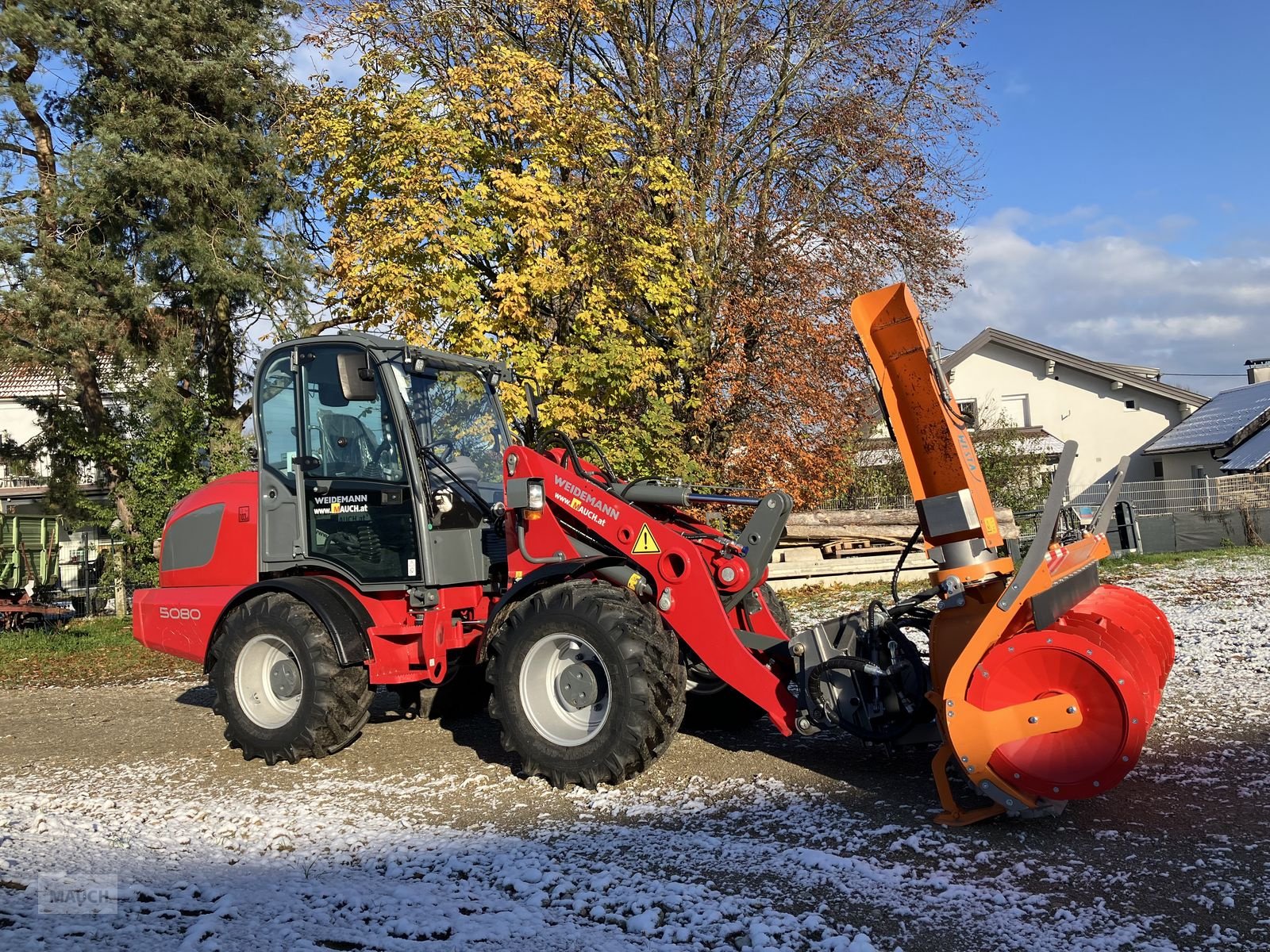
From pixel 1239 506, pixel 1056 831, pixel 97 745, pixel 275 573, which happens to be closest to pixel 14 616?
pixel 97 745

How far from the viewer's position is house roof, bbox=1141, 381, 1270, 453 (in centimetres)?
2648

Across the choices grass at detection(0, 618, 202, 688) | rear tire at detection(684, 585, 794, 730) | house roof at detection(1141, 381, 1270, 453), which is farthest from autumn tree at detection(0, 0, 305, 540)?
house roof at detection(1141, 381, 1270, 453)

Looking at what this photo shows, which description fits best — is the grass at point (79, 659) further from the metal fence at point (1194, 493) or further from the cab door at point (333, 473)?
the metal fence at point (1194, 493)

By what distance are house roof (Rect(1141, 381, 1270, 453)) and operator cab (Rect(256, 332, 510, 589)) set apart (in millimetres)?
25814

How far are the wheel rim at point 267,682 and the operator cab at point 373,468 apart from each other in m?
0.53

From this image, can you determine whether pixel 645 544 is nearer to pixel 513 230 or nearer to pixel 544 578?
pixel 544 578

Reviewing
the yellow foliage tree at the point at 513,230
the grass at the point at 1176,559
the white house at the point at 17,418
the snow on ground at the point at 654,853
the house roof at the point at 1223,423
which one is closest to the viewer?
the snow on ground at the point at 654,853

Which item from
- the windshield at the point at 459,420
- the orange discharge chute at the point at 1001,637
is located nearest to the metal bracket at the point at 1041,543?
the orange discharge chute at the point at 1001,637

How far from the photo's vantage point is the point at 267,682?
6289 millimetres

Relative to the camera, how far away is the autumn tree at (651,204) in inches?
479

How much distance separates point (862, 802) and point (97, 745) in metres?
5.42

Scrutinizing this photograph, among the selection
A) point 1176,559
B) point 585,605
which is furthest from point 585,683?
point 1176,559

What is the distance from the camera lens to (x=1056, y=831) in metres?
4.16

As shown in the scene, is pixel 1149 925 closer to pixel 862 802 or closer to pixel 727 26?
pixel 862 802
